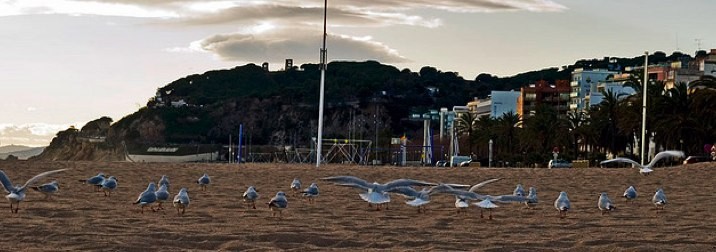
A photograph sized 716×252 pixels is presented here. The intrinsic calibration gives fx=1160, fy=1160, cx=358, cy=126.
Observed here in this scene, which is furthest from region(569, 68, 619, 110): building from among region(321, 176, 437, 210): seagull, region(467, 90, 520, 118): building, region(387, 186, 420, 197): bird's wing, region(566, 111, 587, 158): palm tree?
region(387, 186, 420, 197): bird's wing

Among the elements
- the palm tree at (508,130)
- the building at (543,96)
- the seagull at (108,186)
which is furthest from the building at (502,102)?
the seagull at (108,186)

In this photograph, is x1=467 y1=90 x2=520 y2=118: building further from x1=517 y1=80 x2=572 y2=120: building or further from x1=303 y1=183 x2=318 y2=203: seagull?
x1=303 y1=183 x2=318 y2=203: seagull

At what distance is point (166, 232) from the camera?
47.3 ft

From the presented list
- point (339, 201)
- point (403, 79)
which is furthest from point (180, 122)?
point (339, 201)

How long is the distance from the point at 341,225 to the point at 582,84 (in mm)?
104247

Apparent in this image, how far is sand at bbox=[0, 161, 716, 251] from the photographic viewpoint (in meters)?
13.3

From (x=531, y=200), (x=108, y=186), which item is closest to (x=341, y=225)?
(x=531, y=200)

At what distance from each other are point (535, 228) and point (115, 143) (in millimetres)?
126157

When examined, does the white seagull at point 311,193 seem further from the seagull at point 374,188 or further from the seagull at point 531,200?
the seagull at point 531,200

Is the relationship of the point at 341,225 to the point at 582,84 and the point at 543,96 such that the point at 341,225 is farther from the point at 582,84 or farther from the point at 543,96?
the point at 543,96

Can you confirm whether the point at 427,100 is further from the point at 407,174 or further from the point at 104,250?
the point at 104,250

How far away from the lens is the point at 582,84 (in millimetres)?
117562

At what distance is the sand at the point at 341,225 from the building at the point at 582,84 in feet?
300

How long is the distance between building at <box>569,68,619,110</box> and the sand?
300 feet
